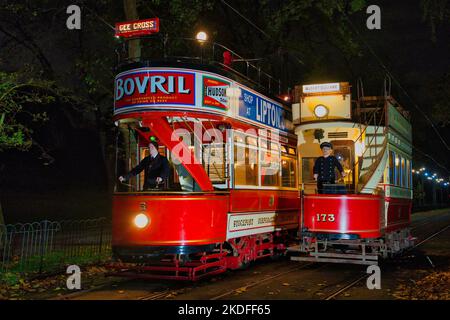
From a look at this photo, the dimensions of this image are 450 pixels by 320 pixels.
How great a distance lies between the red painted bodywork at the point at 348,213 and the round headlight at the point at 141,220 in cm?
398

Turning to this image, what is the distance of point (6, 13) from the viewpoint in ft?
66.6

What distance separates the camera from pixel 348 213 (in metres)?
11.0

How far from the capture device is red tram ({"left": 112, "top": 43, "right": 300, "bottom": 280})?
9.09 m

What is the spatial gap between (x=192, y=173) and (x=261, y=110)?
10.7 ft

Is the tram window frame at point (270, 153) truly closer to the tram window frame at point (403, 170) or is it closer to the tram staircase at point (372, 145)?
the tram staircase at point (372, 145)

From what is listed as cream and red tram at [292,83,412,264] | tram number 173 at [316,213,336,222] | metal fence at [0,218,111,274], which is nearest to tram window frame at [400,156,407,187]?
cream and red tram at [292,83,412,264]

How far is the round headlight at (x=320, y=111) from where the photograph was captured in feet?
44.1

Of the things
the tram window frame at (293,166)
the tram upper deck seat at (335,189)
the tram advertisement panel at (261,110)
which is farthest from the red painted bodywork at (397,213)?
the tram advertisement panel at (261,110)

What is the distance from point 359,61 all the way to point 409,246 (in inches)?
757

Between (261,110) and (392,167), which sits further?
(392,167)

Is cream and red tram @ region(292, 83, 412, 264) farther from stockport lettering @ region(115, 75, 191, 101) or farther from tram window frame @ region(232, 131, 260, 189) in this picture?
stockport lettering @ region(115, 75, 191, 101)

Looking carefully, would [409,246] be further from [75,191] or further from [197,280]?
[75,191]

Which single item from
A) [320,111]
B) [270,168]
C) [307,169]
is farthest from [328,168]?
[307,169]

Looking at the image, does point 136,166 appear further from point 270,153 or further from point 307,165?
point 307,165
